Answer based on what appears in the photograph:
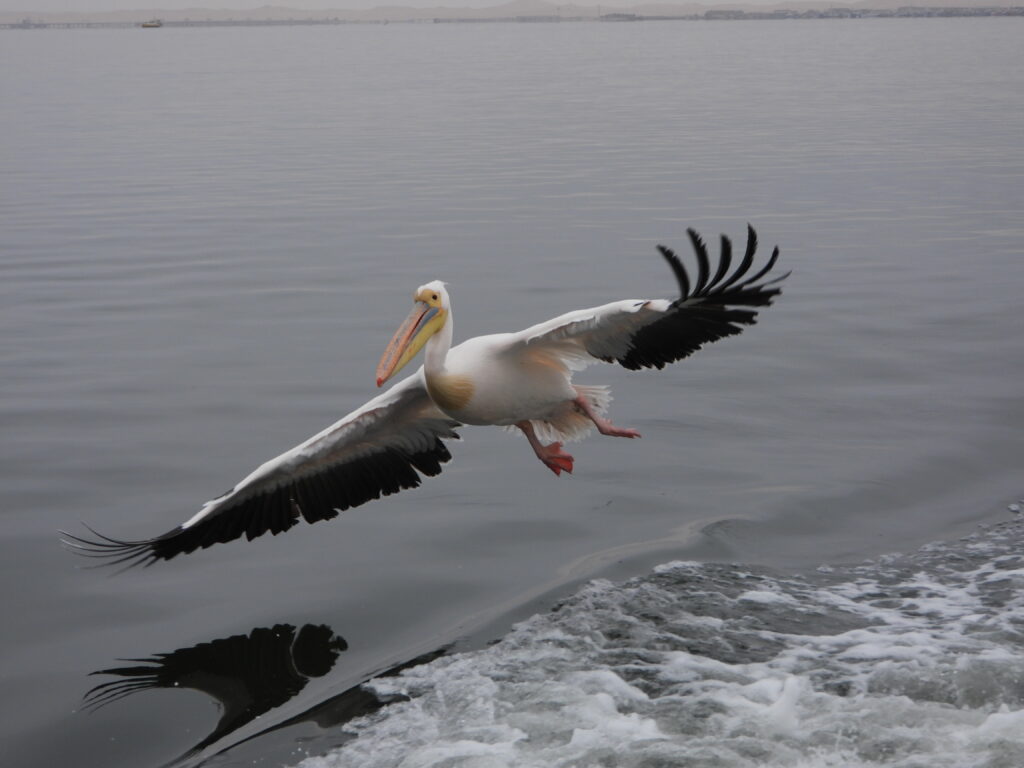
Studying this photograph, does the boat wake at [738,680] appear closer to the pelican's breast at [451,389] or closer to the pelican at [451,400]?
the pelican at [451,400]

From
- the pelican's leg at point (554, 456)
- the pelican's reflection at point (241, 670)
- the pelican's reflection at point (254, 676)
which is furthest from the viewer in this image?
the pelican's leg at point (554, 456)

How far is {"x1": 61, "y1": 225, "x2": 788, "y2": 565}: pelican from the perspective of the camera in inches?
289

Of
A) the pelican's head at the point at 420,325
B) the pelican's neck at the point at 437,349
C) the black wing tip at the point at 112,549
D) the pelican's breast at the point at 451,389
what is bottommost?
the black wing tip at the point at 112,549

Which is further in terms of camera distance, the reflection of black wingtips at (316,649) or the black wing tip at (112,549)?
the black wing tip at (112,549)

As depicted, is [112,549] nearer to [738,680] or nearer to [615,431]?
[615,431]

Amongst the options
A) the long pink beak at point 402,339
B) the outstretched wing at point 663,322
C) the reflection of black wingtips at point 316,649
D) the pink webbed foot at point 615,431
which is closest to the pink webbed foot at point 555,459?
the pink webbed foot at point 615,431

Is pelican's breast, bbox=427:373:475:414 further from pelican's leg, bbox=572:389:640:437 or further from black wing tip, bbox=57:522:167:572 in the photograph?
black wing tip, bbox=57:522:167:572

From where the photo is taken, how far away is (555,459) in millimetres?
8484

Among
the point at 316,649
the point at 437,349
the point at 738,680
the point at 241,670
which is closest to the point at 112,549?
the point at 241,670

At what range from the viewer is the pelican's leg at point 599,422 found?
7906 millimetres

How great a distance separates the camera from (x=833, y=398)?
1170cm

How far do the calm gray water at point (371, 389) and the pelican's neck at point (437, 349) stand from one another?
1.50m

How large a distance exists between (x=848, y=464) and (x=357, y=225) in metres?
11.4

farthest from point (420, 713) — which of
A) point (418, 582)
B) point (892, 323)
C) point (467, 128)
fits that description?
point (467, 128)
